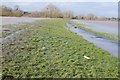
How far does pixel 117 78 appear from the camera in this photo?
975 centimetres

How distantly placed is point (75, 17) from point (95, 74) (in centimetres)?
13055

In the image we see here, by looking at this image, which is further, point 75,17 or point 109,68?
point 75,17

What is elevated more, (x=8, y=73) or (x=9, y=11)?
(x=9, y=11)

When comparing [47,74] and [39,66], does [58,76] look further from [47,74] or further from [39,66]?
[39,66]

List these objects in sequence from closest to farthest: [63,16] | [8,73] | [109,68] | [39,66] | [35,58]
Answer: [8,73] → [39,66] → [109,68] → [35,58] → [63,16]

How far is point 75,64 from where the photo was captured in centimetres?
1143

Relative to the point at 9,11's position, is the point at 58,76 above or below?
below

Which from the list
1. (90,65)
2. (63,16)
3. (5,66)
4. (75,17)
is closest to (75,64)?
(90,65)

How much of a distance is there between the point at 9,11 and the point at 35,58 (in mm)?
101323

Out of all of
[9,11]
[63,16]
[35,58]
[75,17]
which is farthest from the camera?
[75,17]

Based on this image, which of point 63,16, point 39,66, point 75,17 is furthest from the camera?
point 75,17

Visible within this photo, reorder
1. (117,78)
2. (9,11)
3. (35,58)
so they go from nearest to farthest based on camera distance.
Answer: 1. (117,78)
2. (35,58)
3. (9,11)

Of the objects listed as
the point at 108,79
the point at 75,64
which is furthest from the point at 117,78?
the point at 75,64

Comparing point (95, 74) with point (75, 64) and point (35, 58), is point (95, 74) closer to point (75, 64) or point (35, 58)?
point (75, 64)
